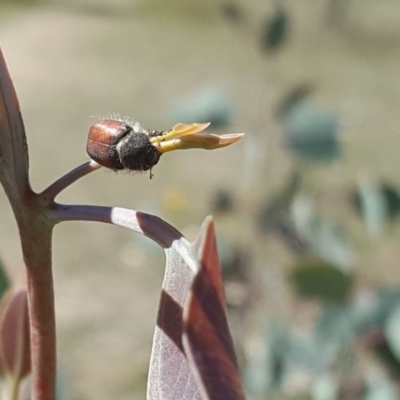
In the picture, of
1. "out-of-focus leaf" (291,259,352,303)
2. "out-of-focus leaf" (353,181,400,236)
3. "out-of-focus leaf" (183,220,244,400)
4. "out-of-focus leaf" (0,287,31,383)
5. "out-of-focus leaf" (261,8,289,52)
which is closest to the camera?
"out-of-focus leaf" (183,220,244,400)

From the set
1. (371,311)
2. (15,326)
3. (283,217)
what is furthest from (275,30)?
(15,326)

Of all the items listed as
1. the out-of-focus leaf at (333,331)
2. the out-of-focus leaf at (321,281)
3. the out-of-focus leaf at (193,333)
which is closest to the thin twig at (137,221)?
the out-of-focus leaf at (193,333)

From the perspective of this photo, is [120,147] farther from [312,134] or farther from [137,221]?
[312,134]

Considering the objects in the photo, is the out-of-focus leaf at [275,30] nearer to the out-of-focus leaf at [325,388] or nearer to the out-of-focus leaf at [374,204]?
the out-of-focus leaf at [374,204]

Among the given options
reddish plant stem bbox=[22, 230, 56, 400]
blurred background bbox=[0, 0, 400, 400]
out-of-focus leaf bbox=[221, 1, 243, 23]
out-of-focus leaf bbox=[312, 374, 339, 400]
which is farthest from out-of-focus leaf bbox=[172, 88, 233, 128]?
reddish plant stem bbox=[22, 230, 56, 400]

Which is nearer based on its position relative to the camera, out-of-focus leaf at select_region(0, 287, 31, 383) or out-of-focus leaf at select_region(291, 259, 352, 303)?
out-of-focus leaf at select_region(0, 287, 31, 383)

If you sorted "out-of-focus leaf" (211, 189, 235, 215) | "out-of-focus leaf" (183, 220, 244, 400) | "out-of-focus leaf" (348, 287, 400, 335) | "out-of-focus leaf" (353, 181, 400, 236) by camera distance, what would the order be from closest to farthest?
"out-of-focus leaf" (183, 220, 244, 400) → "out-of-focus leaf" (348, 287, 400, 335) → "out-of-focus leaf" (353, 181, 400, 236) → "out-of-focus leaf" (211, 189, 235, 215)

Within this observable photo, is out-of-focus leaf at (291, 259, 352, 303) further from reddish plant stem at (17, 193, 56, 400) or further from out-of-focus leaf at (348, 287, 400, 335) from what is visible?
reddish plant stem at (17, 193, 56, 400)
